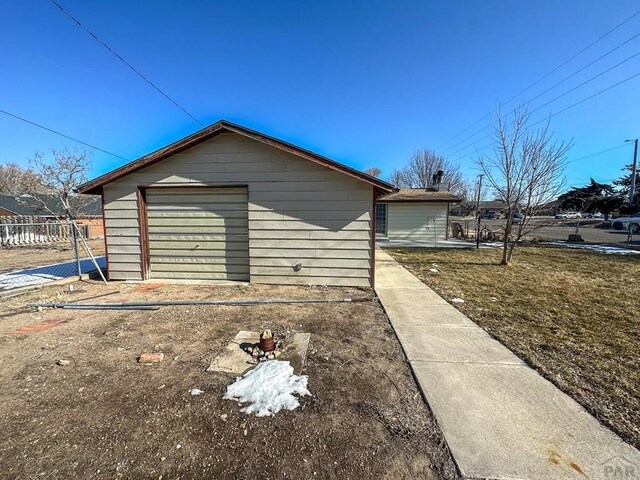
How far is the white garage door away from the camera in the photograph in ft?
20.6

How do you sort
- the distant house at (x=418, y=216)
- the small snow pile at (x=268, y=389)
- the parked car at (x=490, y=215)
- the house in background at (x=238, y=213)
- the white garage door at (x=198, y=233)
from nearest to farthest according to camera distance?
the small snow pile at (x=268, y=389) → the house in background at (x=238, y=213) → the white garage door at (x=198, y=233) → the distant house at (x=418, y=216) → the parked car at (x=490, y=215)

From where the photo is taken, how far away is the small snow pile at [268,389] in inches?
88.4

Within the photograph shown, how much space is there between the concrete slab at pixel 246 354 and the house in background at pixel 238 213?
2.64m

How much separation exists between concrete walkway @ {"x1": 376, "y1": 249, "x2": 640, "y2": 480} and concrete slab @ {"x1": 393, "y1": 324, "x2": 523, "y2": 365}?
0.04ft

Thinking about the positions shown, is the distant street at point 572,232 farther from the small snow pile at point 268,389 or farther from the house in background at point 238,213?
the small snow pile at point 268,389

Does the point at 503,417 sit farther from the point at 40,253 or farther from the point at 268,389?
the point at 40,253

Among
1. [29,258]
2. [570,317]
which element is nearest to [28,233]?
[29,258]

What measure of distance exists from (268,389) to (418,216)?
1515cm

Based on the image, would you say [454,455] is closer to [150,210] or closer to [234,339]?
[234,339]

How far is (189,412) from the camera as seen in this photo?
86.0 inches

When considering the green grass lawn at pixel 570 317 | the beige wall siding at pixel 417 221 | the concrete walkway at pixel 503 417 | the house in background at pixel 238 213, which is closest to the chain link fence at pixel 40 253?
the house in background at pixel 238 213

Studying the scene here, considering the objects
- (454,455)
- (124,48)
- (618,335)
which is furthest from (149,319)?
(124,48)

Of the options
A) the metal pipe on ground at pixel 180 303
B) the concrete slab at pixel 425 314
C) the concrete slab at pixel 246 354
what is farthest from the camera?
the metal pipe on ground at pixel 180 303

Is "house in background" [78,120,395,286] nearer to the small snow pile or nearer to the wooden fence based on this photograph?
the small snow pile
